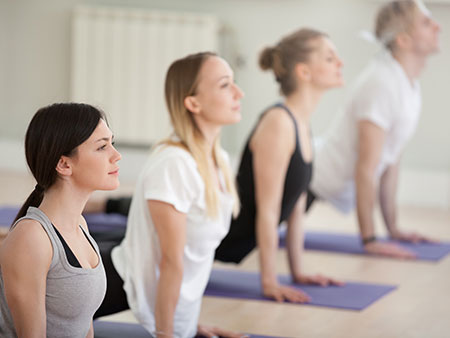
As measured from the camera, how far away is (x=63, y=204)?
146 centimetres

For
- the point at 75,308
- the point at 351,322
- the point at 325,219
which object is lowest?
the point at 325,219

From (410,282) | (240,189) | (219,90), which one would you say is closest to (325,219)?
A: (410,282)

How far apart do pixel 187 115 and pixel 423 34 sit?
2.04m

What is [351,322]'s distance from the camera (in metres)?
2.57

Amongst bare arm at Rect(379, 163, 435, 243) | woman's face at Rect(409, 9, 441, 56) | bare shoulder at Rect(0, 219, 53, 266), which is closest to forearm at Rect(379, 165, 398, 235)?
bare arm at Rect(379, 163, 435, 243)

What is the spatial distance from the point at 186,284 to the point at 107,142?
76 cm

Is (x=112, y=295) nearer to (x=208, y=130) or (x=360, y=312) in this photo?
(x=208, y=130)

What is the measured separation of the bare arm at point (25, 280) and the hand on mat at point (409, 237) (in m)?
2.98

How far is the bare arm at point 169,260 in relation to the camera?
2041 millimetres

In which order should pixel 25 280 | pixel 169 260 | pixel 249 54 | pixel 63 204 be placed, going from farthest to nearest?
1. pixel 249 54
2. pixel 169 260
3. pixel 63 204
4. pixel 25 280

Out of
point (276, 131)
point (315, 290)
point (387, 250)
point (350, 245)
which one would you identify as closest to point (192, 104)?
point (276, 131)

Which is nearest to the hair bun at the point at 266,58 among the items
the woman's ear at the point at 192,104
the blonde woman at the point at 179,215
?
the blonde woman at the point at 179,215

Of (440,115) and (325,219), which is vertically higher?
(440,115)

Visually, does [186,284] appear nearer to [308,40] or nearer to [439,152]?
[308,40]
